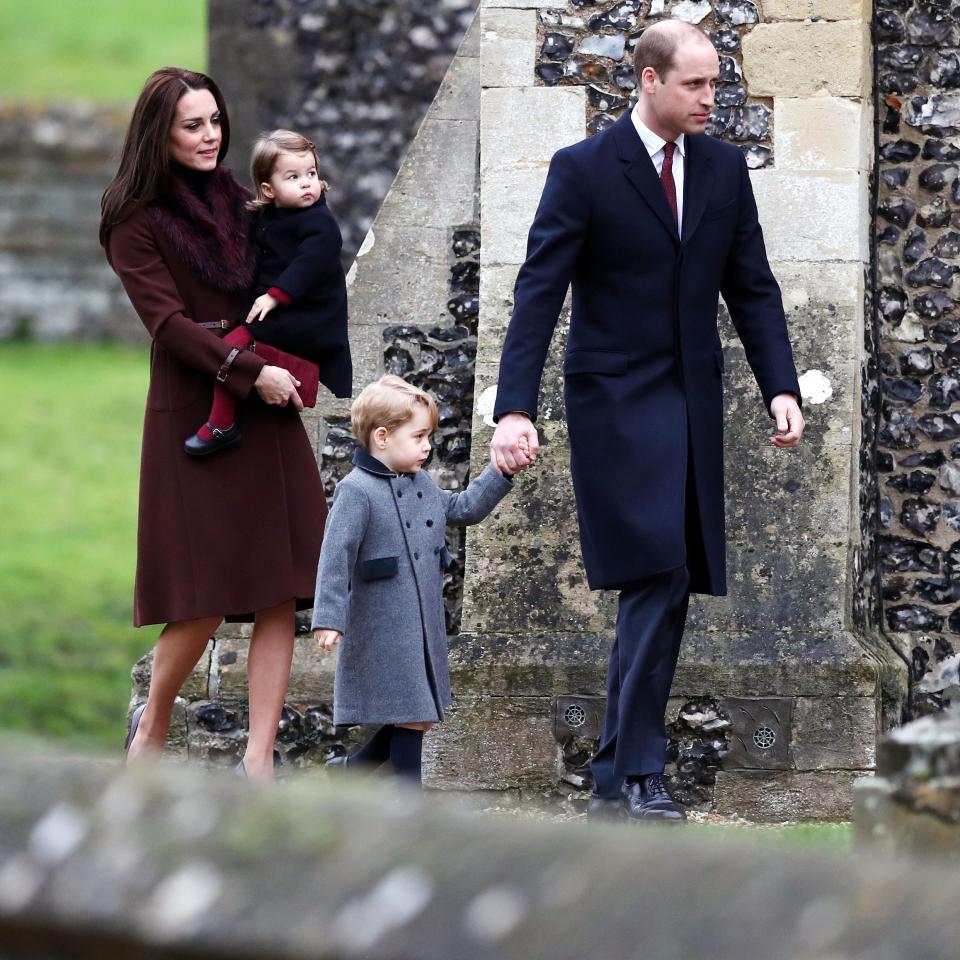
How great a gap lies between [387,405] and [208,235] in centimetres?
63

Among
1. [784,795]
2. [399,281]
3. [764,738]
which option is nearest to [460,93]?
[399,281]

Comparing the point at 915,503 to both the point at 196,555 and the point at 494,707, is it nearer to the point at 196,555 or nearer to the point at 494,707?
the point at 494,707

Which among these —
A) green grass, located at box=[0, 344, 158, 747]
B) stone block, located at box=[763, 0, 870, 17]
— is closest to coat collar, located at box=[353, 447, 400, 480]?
stone block, located at box=[763, 0, 870, 17]

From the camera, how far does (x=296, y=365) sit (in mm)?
4828

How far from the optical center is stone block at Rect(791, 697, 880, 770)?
17.7 feet

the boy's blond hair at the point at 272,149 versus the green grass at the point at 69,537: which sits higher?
the boy's blond hair at the point at 272,149

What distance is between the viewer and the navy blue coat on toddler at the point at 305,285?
4.77 meters

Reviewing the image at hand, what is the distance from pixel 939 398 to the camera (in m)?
6.00

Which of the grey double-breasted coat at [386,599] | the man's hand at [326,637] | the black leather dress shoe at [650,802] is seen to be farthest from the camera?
the grey double-breasted coat at [386,599]

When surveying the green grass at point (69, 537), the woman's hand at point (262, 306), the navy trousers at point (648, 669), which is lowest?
the green grass at point (69, 537)

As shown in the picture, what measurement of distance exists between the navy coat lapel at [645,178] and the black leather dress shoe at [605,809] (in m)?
1.34

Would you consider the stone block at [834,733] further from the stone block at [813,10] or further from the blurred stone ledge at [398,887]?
the blurred stone ledge at [398,887]

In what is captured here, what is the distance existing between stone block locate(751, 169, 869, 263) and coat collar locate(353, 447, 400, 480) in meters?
1.49

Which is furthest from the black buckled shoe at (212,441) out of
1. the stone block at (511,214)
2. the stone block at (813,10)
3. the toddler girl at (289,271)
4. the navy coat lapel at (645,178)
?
the stone block at (813,10)
